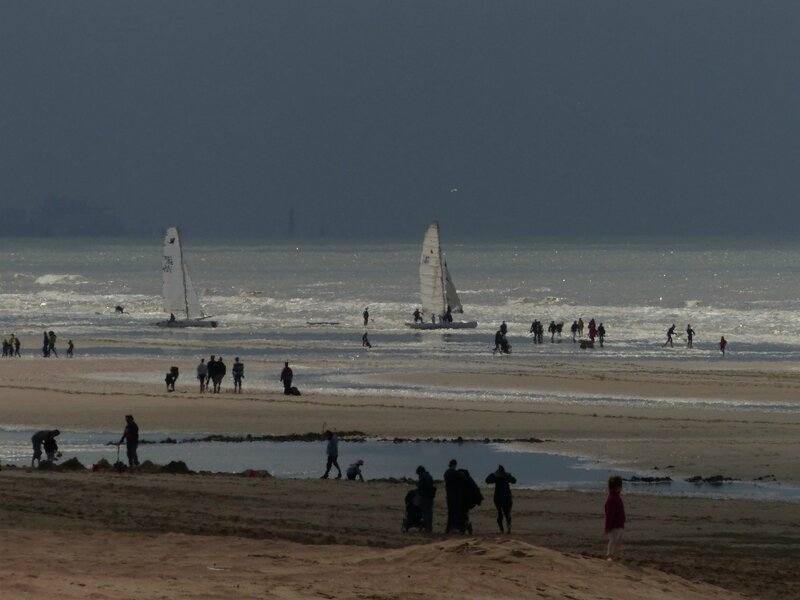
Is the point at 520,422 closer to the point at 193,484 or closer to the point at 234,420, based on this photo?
the point at 234,420

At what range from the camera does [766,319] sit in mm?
88562

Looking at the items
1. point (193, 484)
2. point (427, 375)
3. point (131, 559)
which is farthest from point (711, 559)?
point (427, 375)

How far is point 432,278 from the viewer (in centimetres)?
8481

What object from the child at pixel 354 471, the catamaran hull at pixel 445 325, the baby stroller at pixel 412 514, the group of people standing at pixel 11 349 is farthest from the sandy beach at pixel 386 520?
the catamaran hull at pixel 445 325

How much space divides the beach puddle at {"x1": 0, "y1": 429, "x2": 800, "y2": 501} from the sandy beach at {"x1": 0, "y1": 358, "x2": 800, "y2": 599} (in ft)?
3.03

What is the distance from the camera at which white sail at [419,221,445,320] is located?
83000 mm

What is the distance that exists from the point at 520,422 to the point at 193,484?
501 inches

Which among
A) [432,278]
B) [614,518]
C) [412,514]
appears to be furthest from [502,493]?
[432,278]

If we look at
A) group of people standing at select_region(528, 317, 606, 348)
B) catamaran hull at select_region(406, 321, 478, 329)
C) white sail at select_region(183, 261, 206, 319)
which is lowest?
group of people standing at select_region(528, 317, 606, 348)

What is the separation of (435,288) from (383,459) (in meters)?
56.4

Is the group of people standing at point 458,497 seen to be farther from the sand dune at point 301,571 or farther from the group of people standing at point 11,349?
the group of people standing at point 11,349

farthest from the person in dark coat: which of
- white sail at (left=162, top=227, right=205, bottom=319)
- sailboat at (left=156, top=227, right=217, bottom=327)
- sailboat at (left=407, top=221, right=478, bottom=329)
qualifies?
white sail at (left=162, top=227, right=205, bottom=319)

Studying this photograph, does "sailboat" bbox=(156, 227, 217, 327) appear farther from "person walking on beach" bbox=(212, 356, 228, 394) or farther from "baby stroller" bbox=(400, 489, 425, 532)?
"baby stroller" bbox=(400, 489, 425, 532)

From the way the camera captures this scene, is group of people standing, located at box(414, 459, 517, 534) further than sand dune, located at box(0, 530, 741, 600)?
Yes
